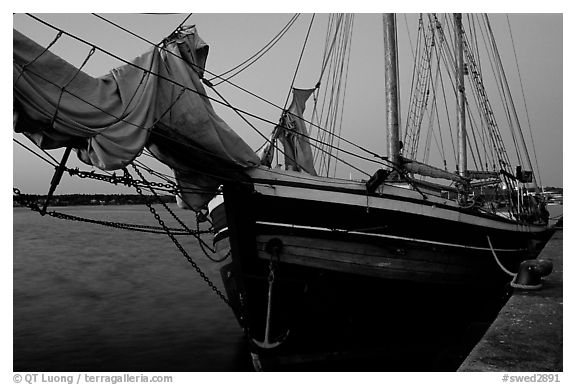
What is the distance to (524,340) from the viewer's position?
4.13 metres

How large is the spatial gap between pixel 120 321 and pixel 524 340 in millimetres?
10241

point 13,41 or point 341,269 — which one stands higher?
point 13,41

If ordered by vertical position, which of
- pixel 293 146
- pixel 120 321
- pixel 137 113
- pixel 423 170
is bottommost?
pixel 120 321

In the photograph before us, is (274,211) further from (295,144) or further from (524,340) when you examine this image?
(524,340)

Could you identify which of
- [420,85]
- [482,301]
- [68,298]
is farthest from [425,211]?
[68,298]

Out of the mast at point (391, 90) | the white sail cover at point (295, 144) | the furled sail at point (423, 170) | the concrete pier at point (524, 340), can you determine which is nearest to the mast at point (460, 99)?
the furled sail at point (423, 170)

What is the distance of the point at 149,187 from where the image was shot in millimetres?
5695

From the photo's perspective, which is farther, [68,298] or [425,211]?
[68,298]

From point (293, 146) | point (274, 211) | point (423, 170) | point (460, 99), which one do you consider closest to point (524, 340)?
point (274, 211)

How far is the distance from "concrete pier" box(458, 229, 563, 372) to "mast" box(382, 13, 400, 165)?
404 cm

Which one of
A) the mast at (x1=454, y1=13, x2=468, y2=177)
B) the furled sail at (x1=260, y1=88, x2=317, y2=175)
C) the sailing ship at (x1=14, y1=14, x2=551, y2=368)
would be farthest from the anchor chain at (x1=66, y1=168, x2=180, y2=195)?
the mast at (x1=454, y1=13, x2=468, y2=177)

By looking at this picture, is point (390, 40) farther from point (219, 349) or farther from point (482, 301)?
point (219, 349)

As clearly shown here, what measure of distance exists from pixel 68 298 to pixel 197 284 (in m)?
4.64
